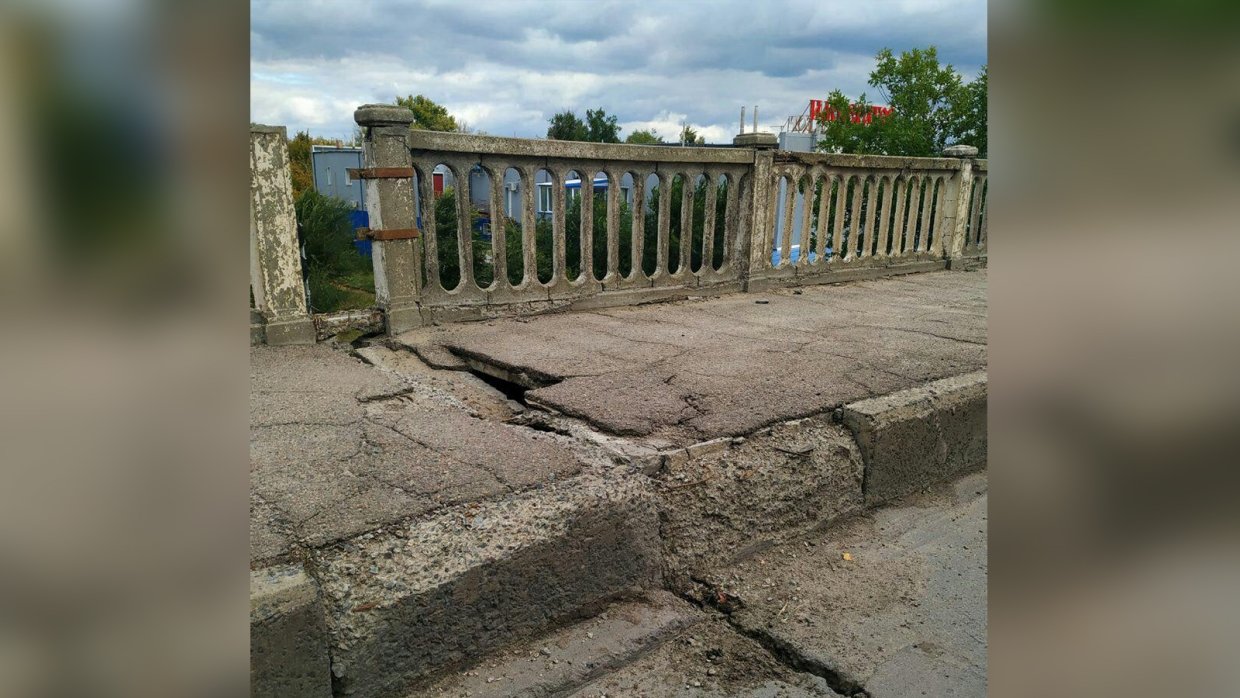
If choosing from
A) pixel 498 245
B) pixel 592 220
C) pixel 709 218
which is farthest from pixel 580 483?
pixel 709 218

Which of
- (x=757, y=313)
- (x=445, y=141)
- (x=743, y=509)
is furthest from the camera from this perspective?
(x=757, y=313)

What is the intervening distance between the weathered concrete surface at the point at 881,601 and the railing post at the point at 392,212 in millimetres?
2481

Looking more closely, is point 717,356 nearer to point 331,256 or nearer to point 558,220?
point 558,220

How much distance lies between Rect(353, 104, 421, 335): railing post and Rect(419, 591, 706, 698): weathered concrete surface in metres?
2.47

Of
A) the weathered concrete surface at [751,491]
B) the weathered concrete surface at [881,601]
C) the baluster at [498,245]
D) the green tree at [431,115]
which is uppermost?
the green tree at [431,115]

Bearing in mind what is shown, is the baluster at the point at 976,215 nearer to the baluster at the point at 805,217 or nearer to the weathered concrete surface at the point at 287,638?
the baluster at the point at 805,217

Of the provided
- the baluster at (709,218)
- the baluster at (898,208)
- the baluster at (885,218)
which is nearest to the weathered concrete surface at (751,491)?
the baluster at (709,218)

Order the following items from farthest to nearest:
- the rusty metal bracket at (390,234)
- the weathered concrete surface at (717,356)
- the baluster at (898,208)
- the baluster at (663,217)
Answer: the baluster at (898,208) < the baluster at (663,217) < the rusty metal bracket at (390,234) < the weathered concrete surface at (717,356)

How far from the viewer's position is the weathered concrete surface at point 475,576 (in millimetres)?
1778
